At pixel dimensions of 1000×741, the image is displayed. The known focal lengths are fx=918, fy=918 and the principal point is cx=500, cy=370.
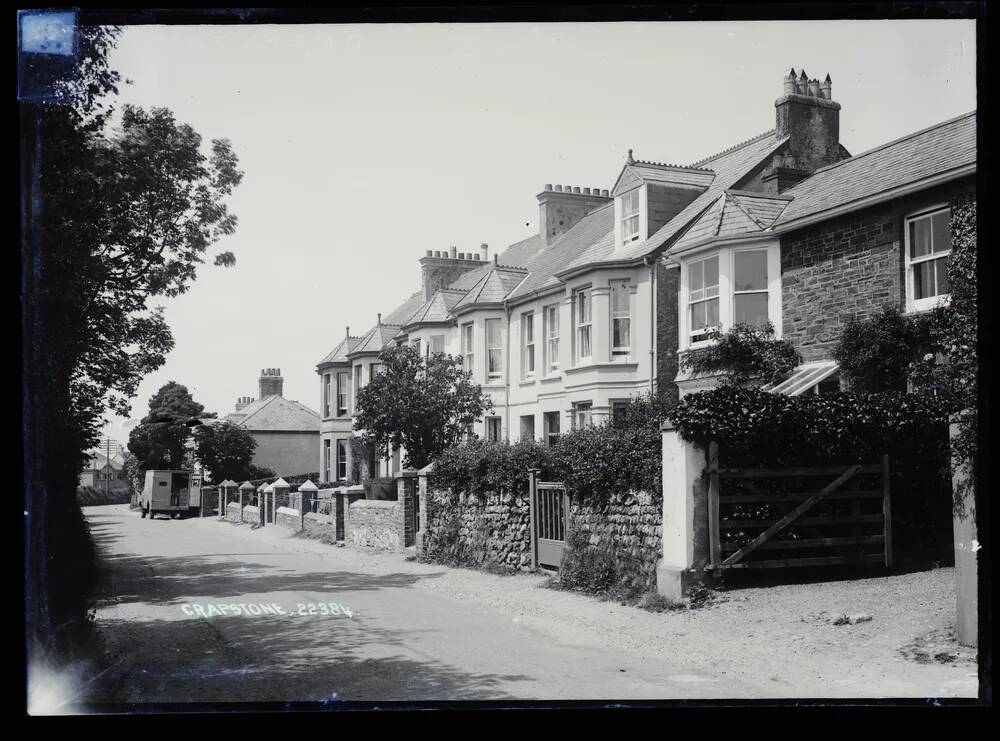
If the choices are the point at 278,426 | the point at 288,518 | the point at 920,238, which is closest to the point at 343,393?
the point at 278,426

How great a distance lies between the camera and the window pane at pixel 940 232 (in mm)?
13734

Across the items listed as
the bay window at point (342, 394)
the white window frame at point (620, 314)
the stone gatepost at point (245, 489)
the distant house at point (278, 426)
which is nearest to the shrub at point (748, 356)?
the white window frame at point (620, 314)

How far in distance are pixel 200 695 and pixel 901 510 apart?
903cm

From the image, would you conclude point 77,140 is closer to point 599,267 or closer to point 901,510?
point 901,510

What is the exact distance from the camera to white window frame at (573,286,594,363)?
75.3 ft

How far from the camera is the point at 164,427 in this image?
10664 mm

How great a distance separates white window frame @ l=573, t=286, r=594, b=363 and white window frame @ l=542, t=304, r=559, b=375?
3.96 ft

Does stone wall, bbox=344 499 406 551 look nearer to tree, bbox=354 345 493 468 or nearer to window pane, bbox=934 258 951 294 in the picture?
tree, bbox=354 345 493 468

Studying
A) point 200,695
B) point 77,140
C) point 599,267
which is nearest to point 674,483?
point 200,695

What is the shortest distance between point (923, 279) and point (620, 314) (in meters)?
9.14

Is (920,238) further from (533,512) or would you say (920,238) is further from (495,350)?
(495,350)

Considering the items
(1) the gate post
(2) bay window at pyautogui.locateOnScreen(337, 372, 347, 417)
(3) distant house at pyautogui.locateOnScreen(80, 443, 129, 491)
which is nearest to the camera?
(3) distant house at pyautogui.locateOnScreen(80, 443, 129, 491)

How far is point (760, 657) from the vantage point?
353 inches

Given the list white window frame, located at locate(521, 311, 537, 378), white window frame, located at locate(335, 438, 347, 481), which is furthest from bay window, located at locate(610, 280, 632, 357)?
white window frame, located at locate(335, 438, 347, 481)
